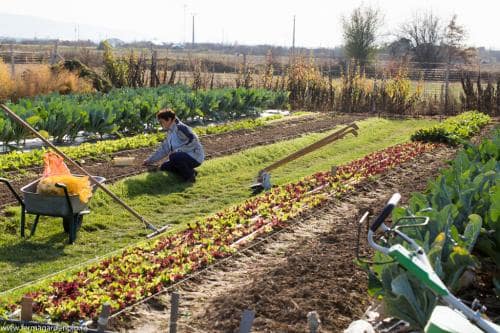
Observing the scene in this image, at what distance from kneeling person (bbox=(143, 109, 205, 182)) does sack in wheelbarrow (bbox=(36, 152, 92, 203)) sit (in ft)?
8.92

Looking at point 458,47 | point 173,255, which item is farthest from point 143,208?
point 458,47

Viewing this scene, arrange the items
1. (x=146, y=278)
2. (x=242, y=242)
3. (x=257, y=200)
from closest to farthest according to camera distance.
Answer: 1. (x=146, y=278)
2. (x=242, y=242)
3. (x=257, y=200)

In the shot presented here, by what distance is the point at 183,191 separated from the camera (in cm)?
1076

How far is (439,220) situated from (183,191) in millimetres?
6316

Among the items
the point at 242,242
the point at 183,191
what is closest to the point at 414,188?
the point at 183,191

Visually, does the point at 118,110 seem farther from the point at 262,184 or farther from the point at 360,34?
the point at 360,34

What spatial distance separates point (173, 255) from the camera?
6.66 meters

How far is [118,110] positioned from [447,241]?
1110 cm

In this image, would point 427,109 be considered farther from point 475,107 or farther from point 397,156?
point 397,156

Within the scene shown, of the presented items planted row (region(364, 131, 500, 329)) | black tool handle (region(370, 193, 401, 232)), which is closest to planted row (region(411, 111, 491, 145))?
planted row (region(364, 131, 500, 329))

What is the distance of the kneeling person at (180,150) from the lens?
10.8m

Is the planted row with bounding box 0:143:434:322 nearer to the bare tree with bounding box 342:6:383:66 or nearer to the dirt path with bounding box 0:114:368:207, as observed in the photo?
the dirt path with bounding box 0:114:368:207

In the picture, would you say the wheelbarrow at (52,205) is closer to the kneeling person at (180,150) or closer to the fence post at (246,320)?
the kneeling person at (180,150)

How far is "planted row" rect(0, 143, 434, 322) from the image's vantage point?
533cm
